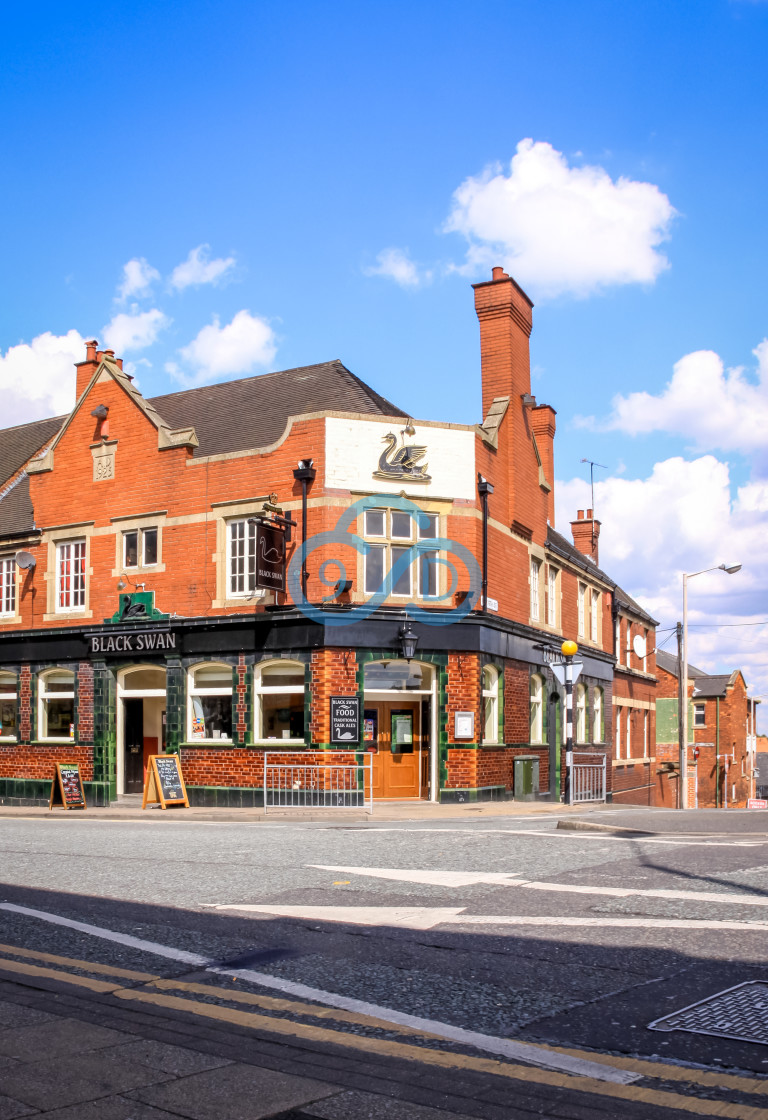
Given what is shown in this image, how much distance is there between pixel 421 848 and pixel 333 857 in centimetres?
136

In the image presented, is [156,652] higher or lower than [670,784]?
higher

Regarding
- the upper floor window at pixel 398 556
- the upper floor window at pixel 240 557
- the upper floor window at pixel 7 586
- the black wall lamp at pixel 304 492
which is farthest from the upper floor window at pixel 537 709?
the upper floor window at pixel 7 586

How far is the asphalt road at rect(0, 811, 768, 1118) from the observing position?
5559 millimetres

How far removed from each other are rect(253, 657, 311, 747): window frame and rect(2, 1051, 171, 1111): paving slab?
60.9 ft

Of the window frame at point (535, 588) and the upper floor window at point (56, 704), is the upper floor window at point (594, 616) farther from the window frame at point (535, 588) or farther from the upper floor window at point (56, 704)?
the upper floor window at point (56, 704)

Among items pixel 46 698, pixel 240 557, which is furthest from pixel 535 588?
pixel 46 698

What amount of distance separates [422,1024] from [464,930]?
2.53 metres

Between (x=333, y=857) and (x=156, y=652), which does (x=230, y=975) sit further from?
(x=156, y=652)

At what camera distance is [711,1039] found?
537 centimetres

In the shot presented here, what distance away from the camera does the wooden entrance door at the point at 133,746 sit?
88.0 ft

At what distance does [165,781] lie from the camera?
22.9 meters

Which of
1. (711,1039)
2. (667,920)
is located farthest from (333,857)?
(711,1039)

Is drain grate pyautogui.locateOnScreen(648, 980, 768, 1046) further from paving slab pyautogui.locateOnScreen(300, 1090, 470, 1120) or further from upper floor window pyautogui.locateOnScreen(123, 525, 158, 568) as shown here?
upper floor window pyautogui.locateOnScreen(123, 525, 158, 568)

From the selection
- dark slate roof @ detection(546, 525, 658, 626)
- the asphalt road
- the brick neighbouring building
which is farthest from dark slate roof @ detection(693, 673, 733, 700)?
the asphalt road
